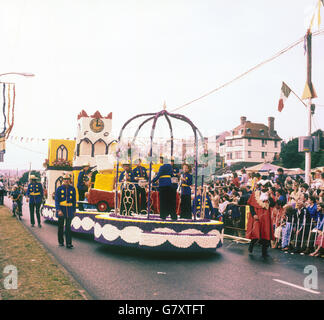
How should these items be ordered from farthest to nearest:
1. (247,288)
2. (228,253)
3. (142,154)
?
(142,154) → (228,253) → (247,288)

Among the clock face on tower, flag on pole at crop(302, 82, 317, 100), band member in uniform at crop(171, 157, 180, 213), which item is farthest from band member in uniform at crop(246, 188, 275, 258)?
the clock face on tower

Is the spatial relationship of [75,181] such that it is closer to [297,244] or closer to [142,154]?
[142,154]

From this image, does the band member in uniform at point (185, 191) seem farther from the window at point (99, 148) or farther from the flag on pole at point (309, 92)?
the flag on pole at point (309, 92)

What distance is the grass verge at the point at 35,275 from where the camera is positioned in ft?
18.8

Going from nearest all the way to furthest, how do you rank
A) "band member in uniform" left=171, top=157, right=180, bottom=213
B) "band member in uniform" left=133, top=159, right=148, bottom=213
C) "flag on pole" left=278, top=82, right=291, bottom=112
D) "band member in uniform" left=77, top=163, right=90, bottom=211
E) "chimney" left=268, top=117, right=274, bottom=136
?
1. "band member in uniform" left=171, top=157, right=180, bottom=213
2. "band member in uniform" left=133, top=159, right=148, bottom=213
3. "band member in uniform" left=77, top=163, right=90, bottom=211
4. "flag on pole" left=278, top=82, right=291, bottom=112
5. "chimney" left=268, top=117, right=274, bottom=136

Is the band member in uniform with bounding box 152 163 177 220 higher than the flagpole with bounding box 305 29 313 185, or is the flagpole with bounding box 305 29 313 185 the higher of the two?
the flagpole with bounding box 305 29 313 185

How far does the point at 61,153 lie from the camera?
65.1 feet

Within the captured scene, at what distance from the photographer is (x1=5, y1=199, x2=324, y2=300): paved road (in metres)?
6.16

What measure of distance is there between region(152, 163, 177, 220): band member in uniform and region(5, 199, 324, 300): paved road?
115 centimetres

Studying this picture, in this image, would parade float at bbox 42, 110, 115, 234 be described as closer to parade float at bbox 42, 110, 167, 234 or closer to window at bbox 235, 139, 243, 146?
parade float at bbox 42, 110, 167, 234
